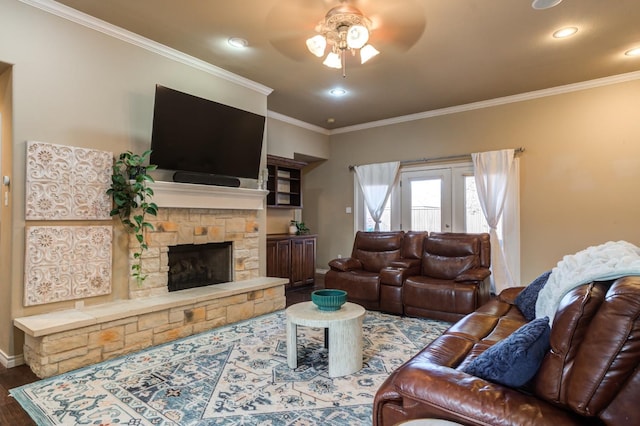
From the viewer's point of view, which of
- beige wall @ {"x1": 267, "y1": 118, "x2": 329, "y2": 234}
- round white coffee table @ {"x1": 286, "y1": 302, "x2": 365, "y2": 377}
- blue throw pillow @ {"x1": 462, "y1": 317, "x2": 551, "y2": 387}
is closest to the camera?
blue throw pillow @ {"x1": 462, "y1": 317, "x2": 551, "y2": 387}

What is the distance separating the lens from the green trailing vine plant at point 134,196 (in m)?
3.17

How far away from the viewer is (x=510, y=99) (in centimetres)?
505

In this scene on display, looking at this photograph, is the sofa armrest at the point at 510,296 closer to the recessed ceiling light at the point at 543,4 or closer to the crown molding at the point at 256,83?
the recessed ceiling light at the point at 543,4

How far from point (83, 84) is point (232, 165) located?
5.30 feet

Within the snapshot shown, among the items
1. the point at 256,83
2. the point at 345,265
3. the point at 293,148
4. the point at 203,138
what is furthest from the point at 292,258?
the point at 256,83

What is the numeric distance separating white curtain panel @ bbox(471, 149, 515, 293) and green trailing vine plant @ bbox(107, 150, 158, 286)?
14.6 feet

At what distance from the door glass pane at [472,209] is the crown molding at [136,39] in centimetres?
345

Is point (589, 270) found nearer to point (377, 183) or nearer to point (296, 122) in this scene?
point (377, 183)

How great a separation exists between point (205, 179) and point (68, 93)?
1.42 metres

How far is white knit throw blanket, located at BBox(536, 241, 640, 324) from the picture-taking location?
136 centimetres

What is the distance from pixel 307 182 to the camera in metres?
7.39

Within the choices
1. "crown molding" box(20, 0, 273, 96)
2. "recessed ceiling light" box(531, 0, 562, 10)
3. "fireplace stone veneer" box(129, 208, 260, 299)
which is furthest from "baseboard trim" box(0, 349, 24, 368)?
"recessed ceiling light" box(531, 0, 562, 10)

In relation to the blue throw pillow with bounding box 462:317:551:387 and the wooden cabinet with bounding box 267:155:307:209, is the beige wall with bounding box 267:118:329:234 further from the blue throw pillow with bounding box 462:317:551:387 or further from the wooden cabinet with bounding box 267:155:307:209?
the blue throw pillow with bounding box 462:317:551:387

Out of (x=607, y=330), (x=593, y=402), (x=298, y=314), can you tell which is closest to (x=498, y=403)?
(x=593, y=402)
